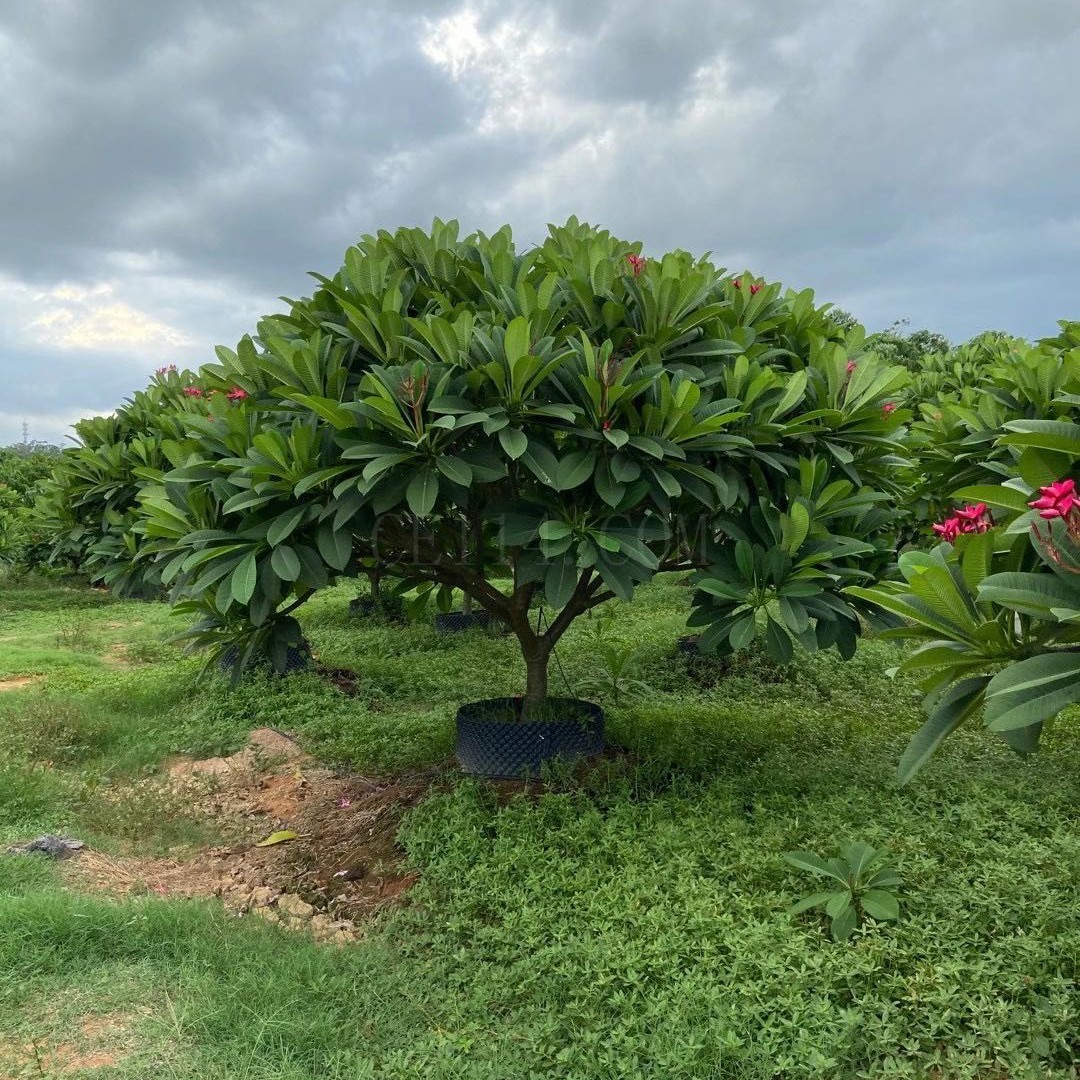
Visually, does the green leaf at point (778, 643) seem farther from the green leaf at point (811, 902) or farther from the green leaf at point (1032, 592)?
the green leaf at point (1032, 592)

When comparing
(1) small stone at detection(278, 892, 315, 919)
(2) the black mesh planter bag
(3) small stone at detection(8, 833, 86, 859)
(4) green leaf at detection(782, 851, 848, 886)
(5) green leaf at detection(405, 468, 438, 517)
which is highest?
(5) green leaf at detection(405, 468, 438, 517)

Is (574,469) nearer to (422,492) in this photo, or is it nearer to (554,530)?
(554,530)

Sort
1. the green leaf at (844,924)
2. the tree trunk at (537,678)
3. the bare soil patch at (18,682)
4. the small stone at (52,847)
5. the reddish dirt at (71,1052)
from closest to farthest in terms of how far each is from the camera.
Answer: the reddish dirt at (71,1052) < the green leaf at (844,924) < the small stone at (52,847) < the tree trunk at (537,678) < the bare soil patch at (18,682)

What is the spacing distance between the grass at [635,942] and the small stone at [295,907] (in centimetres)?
24

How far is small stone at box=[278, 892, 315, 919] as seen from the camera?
3.17 metres

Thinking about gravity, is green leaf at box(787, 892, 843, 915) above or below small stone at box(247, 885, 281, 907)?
above

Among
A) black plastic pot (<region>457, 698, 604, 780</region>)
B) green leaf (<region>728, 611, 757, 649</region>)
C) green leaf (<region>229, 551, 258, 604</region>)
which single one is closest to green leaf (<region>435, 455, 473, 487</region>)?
green leaf (<region>229, 551, 258, 604</region>)

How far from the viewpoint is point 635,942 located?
99.2 inches

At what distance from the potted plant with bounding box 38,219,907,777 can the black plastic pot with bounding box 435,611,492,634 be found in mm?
4603

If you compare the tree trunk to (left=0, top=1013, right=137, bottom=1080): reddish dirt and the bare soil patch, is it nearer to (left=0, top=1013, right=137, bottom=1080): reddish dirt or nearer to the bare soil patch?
(left=0, top=1013, right=137, bottom=1080): reddish dirt

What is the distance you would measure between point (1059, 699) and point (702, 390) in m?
2.02

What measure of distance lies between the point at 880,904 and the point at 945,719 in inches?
37.9

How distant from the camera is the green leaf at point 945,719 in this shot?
175cm

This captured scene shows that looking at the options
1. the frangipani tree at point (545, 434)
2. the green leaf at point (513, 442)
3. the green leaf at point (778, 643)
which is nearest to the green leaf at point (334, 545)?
the frangipani tree at point (545, 434)
